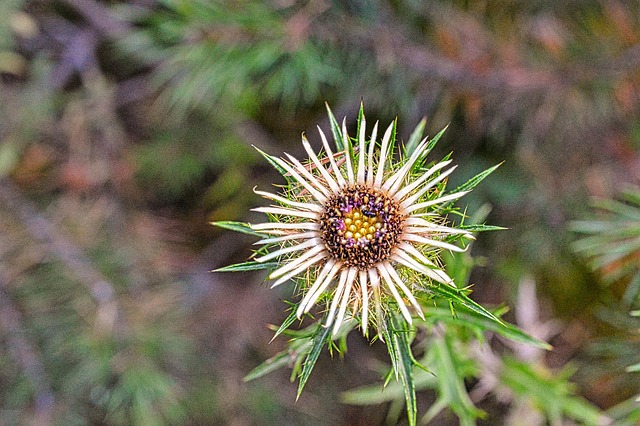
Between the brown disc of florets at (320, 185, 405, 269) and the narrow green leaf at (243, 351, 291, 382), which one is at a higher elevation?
the brown disc of florets at (320, 185, 405, 269)

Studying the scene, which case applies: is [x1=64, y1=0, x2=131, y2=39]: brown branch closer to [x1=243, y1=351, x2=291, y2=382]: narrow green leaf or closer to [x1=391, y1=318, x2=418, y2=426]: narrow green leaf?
[x1=243, y1=351, x2=291, y2=382]: narrow green leaf

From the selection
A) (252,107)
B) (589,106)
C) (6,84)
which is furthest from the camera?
(6,84)

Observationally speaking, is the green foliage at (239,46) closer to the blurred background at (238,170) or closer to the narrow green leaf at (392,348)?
the blurred background at (238,170)

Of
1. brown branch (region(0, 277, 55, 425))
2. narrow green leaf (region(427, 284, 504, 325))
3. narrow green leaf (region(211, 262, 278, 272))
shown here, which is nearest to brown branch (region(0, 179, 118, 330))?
brown branch (region(0, 277, 55, 425))

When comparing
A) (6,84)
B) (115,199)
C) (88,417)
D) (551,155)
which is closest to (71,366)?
(88,417)

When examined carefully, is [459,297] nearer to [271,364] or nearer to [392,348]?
[392,348]

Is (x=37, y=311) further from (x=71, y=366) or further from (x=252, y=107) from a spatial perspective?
(x=252, y=107)
